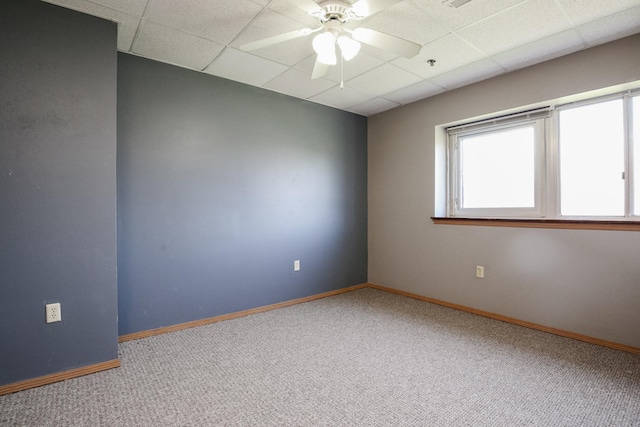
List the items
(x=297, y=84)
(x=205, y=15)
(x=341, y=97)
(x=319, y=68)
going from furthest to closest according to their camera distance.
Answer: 1. (x=341, y=97)
2. (x=297, y=84)
3. (x=319, y=68)
4. (x=205, y=15)

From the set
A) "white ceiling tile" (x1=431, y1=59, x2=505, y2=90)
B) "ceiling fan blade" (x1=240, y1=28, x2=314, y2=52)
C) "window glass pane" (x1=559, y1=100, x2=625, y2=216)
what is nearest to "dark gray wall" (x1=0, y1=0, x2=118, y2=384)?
"ceiling fan blade" (x1=240, y1=28, x2=314, y2=52)

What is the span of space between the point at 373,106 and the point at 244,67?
1.70 meters

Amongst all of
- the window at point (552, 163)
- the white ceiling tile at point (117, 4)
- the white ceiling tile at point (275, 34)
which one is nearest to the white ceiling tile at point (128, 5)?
the white ceiling tile at point (117, 4)

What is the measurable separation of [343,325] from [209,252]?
1411 millimetres

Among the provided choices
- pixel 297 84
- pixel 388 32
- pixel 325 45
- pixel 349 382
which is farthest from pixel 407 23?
pixel 349 382

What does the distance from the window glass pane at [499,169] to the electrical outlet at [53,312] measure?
145 inches

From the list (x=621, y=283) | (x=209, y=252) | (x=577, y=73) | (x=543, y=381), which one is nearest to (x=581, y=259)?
(x=621, y=283)

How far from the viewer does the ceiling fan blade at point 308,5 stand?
5.02 feet

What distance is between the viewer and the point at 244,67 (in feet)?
9.10

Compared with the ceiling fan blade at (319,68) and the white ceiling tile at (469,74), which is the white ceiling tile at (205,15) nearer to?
the ceiling fan blade at (319,68)

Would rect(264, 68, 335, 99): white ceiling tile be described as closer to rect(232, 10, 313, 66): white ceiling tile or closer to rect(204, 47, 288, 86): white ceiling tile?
rect(204, 47, 288, 86): white ceiling tile

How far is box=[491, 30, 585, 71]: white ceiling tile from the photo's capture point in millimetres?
2307

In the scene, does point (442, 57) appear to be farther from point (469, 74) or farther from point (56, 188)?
point (56, 188)

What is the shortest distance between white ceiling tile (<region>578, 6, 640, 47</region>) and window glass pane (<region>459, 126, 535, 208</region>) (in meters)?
0.82
